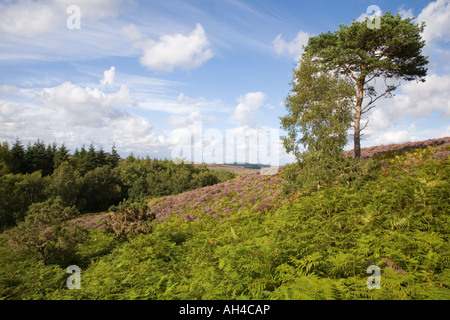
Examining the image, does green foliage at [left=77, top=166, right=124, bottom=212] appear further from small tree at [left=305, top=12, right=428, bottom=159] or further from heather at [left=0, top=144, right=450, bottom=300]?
small tree at [left=305, top=12, right=428, bottom=159]

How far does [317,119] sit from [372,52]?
873 centimetres

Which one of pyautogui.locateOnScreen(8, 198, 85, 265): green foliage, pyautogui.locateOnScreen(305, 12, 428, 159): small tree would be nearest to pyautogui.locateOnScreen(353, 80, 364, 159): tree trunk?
pyautogui.locateOnScreen(305, 12, 428, 159): small tree

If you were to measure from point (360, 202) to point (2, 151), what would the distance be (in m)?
65.0

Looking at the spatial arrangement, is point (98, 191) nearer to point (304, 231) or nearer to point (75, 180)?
point (75, 180)

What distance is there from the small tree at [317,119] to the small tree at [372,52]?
231 cm

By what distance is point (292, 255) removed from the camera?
5863 mm

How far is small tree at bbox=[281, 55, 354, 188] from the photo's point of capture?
12977 millimetres

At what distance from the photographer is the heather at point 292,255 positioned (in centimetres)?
456

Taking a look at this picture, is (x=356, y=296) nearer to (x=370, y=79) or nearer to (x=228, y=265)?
(x=228, y=265)

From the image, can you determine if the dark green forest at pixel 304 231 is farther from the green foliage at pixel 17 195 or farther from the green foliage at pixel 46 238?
the green foliage at pixel 17 195

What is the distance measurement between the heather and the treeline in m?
38.1

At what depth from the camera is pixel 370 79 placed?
18250 millimetres

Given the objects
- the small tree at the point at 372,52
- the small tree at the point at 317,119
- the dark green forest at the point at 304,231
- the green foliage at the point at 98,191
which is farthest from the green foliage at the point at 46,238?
the green foliage at the point at 98,191
